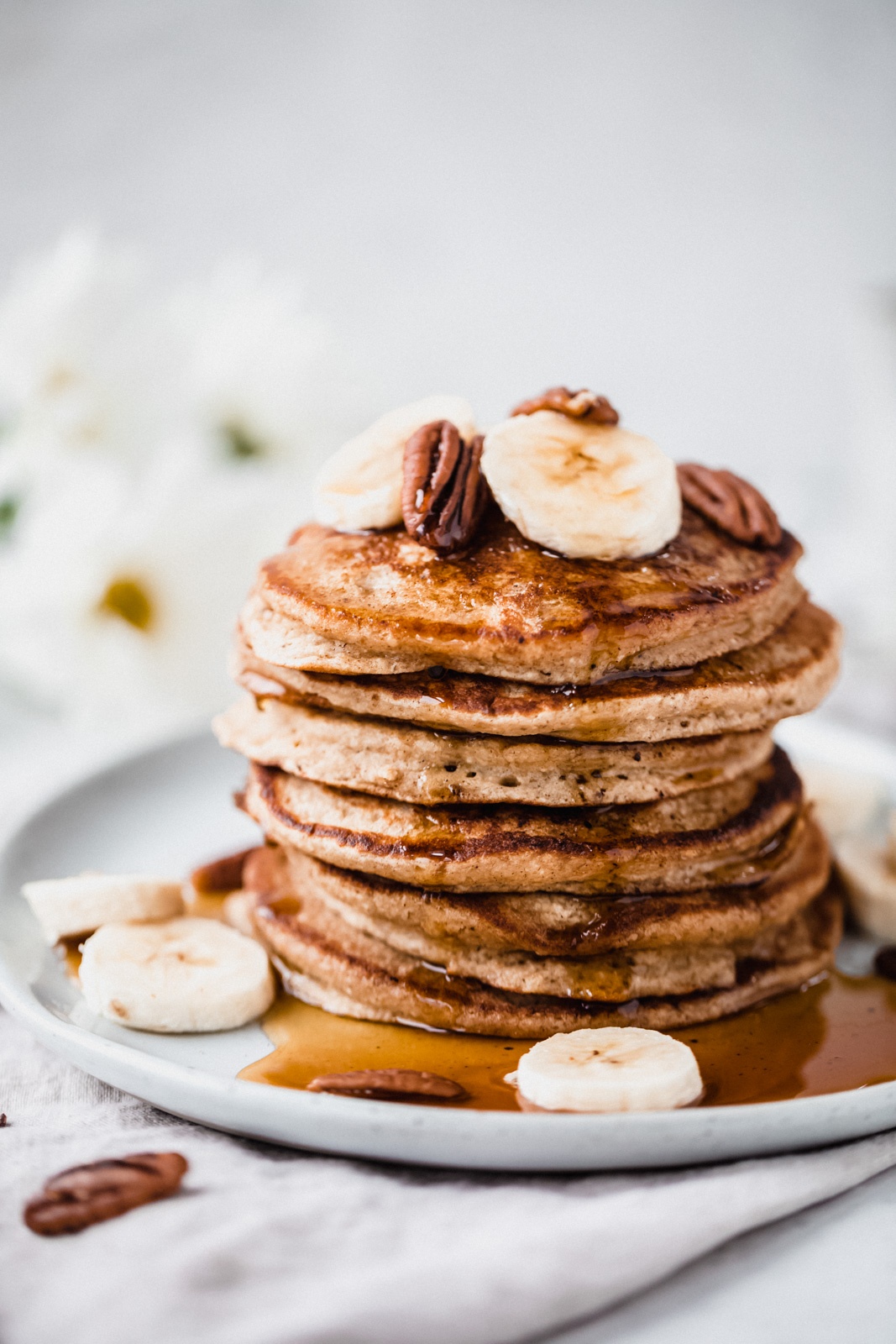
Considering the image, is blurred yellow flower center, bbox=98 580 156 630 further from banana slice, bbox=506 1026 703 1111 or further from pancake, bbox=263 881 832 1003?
banana slice, bbox=506 1026 703 1111

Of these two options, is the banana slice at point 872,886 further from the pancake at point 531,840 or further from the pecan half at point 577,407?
the pecan half at point 577,407

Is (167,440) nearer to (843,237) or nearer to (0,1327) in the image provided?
(0,1327)

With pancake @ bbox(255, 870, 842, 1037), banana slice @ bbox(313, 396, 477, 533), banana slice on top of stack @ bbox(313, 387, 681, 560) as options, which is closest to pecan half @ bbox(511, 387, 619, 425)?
banana slice on top of stack @ bbox(313, 387, 681, 560)

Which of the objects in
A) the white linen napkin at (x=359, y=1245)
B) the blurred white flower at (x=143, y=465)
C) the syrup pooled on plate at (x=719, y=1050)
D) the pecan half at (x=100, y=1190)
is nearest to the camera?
the white linen napkin at (x=359, y=1245)

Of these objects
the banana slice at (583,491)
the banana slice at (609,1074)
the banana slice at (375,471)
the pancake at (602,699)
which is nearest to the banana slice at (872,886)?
the pancake at (602,699)

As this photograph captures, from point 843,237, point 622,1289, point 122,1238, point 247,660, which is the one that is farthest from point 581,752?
point 843,237

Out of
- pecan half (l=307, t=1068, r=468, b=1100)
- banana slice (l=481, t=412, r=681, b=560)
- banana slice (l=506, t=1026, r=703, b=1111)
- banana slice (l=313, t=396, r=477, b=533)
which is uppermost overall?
banana slice (l=313, t=396, r=477, b=533)
